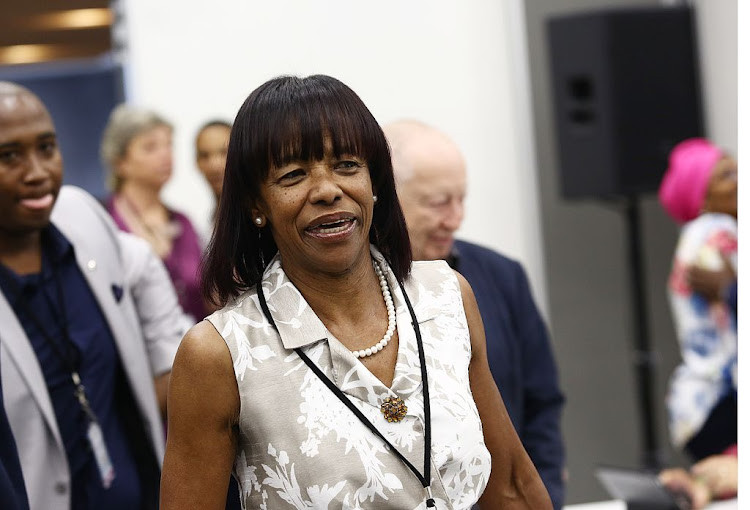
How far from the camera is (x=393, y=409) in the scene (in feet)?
4.70

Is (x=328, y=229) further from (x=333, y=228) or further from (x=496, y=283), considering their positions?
(x=496, y=283)

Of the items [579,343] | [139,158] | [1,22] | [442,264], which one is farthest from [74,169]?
[442,264]

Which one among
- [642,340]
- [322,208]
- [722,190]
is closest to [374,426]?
[322,208]

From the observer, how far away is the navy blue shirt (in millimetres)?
2410

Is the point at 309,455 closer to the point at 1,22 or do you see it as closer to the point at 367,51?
the point at 367,51

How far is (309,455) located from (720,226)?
3.70 metres

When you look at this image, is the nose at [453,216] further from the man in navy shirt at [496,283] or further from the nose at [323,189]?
the nose at [323,189]

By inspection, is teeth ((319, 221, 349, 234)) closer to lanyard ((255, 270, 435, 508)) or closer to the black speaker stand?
lanyard ((255, 270, 435, 508))

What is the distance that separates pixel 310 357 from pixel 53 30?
16.8ft

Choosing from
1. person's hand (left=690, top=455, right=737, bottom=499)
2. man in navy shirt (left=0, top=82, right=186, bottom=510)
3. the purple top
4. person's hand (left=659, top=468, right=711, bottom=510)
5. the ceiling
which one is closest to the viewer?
man in navy shirt (left=0, top=82, right=186, bottom=510)

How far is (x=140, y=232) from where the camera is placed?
13.8 feet

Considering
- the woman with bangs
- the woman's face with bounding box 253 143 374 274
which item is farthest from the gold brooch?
the woman's face with bounding box 253 143 374 274

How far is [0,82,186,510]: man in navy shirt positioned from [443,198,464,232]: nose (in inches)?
28.1

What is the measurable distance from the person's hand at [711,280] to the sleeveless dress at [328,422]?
3.23m
